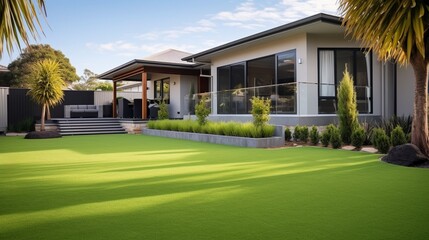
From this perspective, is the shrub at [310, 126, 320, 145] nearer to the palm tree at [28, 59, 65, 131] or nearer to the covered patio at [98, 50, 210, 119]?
the covered patio at [98, 50, 210, 119]

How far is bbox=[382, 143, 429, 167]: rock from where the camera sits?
5.95 m

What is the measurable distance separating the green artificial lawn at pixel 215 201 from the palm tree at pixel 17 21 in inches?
71.7

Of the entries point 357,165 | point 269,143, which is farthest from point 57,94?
point 357,165

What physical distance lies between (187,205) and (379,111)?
10429 millimetres

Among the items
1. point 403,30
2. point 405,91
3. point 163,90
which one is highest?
point 163,90

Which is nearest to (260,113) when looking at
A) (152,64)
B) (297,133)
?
(297,133)

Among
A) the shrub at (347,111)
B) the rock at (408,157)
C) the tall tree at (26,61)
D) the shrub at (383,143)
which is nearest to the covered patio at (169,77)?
the shrub at (347,111)

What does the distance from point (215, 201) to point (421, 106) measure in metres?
5.20

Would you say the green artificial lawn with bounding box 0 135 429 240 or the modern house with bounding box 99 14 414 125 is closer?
the green artificial lawn with bounding box 0 135 429 240

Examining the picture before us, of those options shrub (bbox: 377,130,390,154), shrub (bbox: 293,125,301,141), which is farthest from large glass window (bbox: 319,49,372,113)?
shrub (bbox: 377,130,390,154)

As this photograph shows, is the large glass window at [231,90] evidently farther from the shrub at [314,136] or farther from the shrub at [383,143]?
the shrub at [383,143]

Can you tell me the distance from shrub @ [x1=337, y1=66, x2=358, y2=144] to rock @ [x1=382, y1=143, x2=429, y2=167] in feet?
9.26

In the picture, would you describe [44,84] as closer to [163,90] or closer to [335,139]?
[163,90]

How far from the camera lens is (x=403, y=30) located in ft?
18.2
